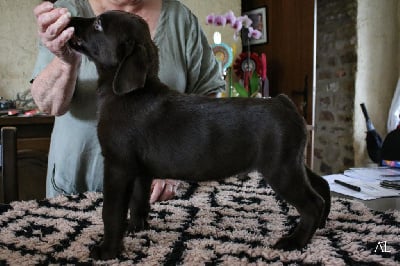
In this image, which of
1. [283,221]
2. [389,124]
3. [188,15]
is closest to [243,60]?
[389,124]

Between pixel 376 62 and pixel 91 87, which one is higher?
pixel 376 62

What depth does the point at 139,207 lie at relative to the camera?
0.92m

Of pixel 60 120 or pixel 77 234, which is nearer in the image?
pixel 77 234

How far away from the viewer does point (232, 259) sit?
0.73 meters

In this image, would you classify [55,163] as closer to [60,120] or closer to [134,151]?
[60,120]

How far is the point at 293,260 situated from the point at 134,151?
346 mm

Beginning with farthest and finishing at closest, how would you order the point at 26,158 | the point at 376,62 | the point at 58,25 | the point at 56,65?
the point at 376,62 → the point at 26,158 → the point at 56,65 → the point at 58,25

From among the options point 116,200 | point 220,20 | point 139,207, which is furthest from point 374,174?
point 220,20

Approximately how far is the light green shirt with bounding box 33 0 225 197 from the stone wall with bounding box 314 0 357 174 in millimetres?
2287

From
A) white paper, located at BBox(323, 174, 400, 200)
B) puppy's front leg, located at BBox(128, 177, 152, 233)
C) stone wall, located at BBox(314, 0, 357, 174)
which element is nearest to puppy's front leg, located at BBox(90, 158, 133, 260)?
puppy's front leg, located at BBox(128, 177, 152, 233)

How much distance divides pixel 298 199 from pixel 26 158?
0.86 m

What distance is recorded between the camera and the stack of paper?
1290 millimetres

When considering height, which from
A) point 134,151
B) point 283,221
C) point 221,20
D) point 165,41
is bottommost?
point 283,221

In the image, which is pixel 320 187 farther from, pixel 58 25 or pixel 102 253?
pixel 58 25
